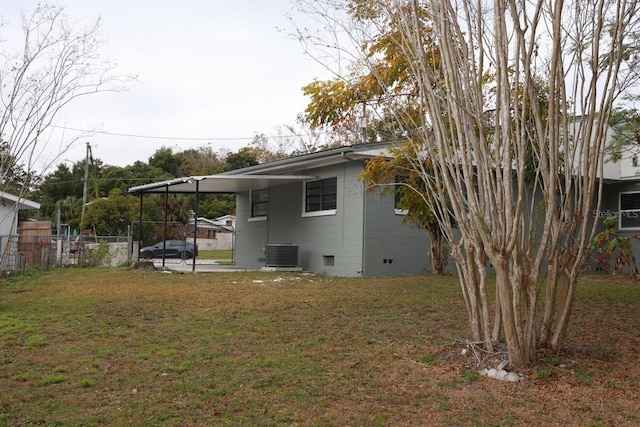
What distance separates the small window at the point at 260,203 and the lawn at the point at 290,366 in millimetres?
10288

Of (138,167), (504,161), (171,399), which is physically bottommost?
(171,399)

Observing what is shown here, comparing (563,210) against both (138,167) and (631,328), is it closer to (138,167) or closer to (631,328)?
(631,328)

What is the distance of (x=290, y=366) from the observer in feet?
21.7

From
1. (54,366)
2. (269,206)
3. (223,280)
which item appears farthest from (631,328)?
(269,206)

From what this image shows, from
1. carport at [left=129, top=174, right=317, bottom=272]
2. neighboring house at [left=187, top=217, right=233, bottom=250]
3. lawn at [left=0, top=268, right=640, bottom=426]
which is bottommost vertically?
lawn at [left=0, top=268, right=640, bottom=426]

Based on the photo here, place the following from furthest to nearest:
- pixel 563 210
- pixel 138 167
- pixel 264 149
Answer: pixel 138 167 → pixel 264 149 → pixel 563 210

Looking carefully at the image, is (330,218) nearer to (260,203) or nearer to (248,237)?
(260,203)

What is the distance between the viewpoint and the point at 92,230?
115 ft

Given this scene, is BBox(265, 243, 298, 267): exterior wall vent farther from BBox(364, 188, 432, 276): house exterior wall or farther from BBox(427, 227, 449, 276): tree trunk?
BBox(427, 227, 449, 276): tree trunk

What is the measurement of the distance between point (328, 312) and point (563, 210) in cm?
430

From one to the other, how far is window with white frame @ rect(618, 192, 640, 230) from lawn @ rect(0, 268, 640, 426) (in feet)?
35.5

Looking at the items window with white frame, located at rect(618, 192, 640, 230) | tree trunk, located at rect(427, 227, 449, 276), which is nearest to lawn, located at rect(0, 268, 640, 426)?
tree trunk, located at rect(427, 227, 449, 276)

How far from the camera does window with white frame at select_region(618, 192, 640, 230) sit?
20891mm

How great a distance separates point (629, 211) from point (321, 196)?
9.80 m
